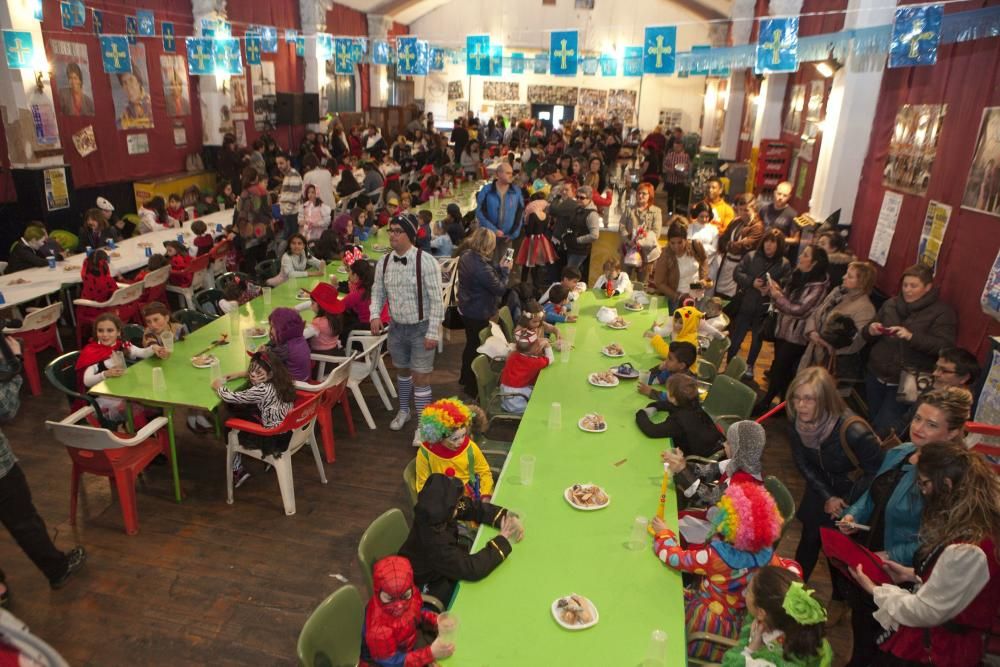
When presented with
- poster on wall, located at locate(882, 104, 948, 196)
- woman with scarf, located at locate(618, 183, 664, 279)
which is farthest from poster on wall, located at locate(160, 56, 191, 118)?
poster on wall, located at locate(882, 104, 948, 196)

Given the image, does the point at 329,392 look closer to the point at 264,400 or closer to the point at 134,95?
the point at 264,400

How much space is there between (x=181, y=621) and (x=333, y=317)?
2.60m

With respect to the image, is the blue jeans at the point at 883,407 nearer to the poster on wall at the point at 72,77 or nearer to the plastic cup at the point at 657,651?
the plastic cup at the point at 657,651

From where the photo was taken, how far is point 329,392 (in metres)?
4.76

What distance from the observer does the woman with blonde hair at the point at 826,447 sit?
3230mm

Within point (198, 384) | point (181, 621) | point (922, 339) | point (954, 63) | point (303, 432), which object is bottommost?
point (181, 621)

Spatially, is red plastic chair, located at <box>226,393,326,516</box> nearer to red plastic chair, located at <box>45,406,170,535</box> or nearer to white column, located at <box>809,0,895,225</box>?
red plastic chair, located at <box>45,406,170,535</box>

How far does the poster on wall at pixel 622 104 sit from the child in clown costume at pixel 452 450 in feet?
72.0

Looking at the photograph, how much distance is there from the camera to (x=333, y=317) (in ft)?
17.9

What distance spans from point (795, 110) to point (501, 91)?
14.8 meters

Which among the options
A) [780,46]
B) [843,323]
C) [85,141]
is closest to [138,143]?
[85,141]

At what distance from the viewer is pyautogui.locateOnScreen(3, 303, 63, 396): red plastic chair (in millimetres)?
5609

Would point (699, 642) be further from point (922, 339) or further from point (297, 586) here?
point (922, 339)

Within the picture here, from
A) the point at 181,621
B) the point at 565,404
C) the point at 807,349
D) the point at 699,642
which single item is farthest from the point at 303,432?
the point at 807,349
